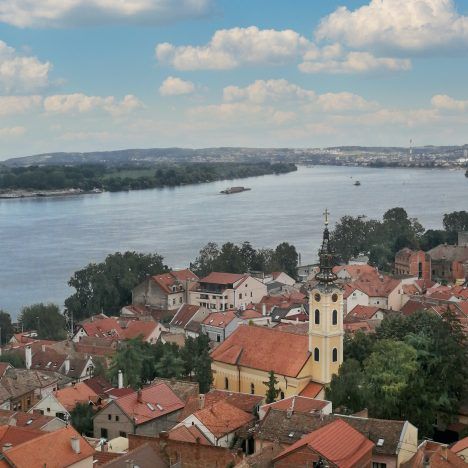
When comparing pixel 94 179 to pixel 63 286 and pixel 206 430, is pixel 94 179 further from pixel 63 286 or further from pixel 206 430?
pixel 206 430

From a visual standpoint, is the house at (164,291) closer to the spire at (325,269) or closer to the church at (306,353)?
the church at (306,353)

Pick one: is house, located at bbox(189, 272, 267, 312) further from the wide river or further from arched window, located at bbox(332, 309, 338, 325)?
arched window, located at bbox(332, 309, 338, 325)

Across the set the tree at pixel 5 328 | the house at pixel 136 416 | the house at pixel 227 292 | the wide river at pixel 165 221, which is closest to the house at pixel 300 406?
the house at pixel 136 416

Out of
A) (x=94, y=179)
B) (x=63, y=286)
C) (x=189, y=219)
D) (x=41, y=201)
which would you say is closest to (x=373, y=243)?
(x=63, y=286)

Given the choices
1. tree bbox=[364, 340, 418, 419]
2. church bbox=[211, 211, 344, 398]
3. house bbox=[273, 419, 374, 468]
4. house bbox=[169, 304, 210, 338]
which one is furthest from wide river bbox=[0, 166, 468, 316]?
house bbox=[273, 419, 374, 468]

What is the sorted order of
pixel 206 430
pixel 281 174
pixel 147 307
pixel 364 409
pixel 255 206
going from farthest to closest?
pixel 281 174 → pixel 255 206 → pixel 147 307 → pixel 364 409 → pixel 206 430

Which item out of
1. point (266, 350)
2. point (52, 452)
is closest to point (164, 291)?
point (266, 350)
